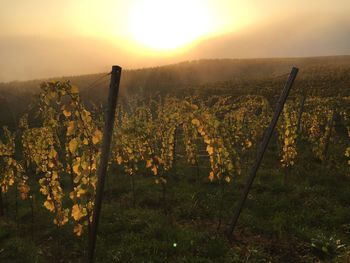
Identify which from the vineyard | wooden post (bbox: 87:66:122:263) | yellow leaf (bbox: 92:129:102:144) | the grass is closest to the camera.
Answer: wooden post (bbox: 87:66:122:263)

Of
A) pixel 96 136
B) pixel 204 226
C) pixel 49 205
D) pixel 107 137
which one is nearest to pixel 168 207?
pixel 204 226

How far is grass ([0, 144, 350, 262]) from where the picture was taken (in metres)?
7.32

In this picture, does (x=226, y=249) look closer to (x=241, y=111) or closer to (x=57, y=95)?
(x=57, y=95)

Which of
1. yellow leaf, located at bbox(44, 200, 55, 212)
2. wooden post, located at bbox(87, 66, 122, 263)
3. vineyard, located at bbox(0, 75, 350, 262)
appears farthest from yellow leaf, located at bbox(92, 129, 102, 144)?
yellow leaf, located at bbox(44, 200, 55, 212)

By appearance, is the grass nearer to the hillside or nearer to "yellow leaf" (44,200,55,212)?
"yellow leaf" (44,200,55,212)

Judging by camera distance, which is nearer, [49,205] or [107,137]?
[107,137]

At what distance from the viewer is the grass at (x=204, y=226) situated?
7324 mm

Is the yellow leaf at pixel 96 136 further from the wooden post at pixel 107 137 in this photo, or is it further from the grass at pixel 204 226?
the grass at pixel 204 226

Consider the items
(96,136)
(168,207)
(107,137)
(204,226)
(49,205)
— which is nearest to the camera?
(107,137)

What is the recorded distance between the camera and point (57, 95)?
16.7 feet

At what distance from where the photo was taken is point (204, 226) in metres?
8.89

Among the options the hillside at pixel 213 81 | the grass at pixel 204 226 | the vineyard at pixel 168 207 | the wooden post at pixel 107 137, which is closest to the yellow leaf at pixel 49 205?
the vineyard at pixel 168 207

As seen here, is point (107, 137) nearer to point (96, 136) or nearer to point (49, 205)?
point (96, 136)

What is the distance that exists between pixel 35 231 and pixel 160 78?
44575 mm
